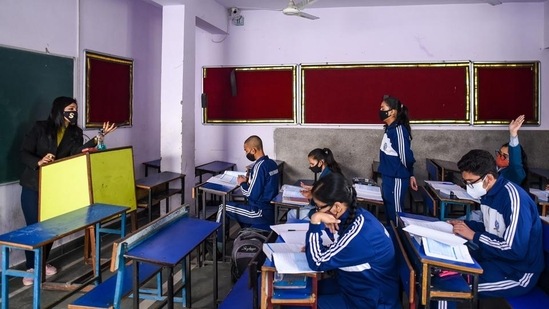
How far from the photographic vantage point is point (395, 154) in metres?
4.14

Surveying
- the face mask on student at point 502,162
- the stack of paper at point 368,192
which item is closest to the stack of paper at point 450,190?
the face mask on student at point 502,162

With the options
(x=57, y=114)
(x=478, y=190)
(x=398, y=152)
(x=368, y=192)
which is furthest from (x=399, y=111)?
(x=57, y=114)

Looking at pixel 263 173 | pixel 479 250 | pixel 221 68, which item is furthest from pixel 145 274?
pixel 221 68

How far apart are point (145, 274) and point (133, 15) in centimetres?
387

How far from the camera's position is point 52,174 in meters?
3.44

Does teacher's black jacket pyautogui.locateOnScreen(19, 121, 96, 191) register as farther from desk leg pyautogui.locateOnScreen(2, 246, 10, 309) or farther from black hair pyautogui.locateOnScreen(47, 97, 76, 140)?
desk leg pyautogui.locateOnScreen(2, 246, 10, 309)

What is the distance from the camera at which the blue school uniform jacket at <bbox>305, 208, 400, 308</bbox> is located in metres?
2.05

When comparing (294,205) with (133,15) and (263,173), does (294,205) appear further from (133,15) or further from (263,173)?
(133,15)

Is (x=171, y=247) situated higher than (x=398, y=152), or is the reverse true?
(x=398, y=152)

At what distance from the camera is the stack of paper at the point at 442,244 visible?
82.2 inches

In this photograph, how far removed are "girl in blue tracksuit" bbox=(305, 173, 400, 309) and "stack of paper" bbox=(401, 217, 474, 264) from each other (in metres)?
0.20

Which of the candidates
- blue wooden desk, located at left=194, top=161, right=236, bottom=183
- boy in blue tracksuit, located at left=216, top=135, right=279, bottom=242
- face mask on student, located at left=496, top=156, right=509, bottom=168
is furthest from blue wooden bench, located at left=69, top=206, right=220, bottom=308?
face mask on student, located at left=496, top=156, right=509, bottom=168

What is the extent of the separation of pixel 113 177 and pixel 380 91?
3.70 m

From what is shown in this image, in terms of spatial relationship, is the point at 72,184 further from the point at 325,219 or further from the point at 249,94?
the point at 249,94
